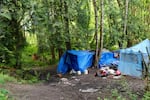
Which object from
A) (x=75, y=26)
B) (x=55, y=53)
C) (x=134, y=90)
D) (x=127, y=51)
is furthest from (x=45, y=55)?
(x=134, y=90)

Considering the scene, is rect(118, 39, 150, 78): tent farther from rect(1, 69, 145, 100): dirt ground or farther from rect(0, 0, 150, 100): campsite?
rect(1, 69, 145, 100): dirt ground

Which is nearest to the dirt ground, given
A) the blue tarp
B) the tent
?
the tent

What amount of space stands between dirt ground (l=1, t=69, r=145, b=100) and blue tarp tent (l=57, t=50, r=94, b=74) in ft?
2.27

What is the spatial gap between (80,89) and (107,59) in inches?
209

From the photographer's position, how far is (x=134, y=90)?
8711 mm

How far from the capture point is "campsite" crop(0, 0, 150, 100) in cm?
960

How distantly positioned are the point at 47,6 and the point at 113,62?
4.11 m

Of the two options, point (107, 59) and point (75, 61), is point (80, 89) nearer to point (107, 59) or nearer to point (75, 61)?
point (75, 61)

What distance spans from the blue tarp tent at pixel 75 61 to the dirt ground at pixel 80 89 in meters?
0.69

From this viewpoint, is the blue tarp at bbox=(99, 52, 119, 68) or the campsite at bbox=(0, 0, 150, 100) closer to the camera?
the campsite at bbox=(0, 0, 150, 100)

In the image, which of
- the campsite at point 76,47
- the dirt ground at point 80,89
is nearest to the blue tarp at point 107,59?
the campsite at point 76,47

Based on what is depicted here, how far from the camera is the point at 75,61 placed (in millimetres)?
13797

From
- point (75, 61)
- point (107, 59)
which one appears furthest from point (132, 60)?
point (75, 61)

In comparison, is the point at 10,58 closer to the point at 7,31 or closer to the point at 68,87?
the point at 7,31
